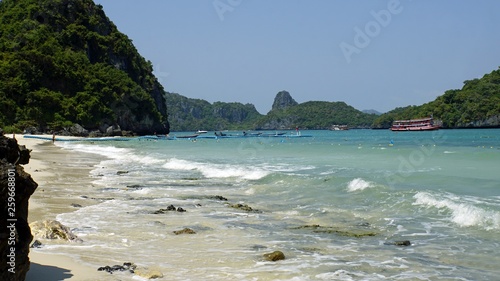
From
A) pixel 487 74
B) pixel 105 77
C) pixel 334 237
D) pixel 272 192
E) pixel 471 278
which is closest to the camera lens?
pixel 471 278

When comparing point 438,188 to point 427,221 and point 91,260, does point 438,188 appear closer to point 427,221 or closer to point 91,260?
point 427,221

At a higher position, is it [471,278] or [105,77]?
[105,77]

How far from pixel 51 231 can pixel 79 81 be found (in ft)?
332

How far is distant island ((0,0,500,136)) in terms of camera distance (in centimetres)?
8981

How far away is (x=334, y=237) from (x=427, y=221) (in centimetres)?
301

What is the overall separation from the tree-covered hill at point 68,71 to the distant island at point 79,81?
0.17 m

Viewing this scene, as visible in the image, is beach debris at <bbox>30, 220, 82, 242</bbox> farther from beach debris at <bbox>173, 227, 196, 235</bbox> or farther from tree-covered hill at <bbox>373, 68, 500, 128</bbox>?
tree-covered hill at <bbox>373, 68, 500, 128</bbox>

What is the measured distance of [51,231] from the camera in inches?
335

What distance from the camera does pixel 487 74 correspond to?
152m

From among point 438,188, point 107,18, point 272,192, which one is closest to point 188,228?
point 272,192

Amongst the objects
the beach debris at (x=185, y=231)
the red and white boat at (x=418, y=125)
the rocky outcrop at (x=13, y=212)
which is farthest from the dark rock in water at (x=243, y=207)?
the red and white boat at (x=418, y=125)

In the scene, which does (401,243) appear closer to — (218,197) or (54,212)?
(218,197)

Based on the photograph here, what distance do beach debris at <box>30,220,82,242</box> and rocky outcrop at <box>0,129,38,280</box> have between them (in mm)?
3145

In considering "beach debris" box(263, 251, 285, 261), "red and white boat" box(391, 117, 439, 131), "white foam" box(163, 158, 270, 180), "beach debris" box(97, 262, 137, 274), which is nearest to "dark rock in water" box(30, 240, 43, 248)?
"beach debris" box(97, 262, 137, 274)
